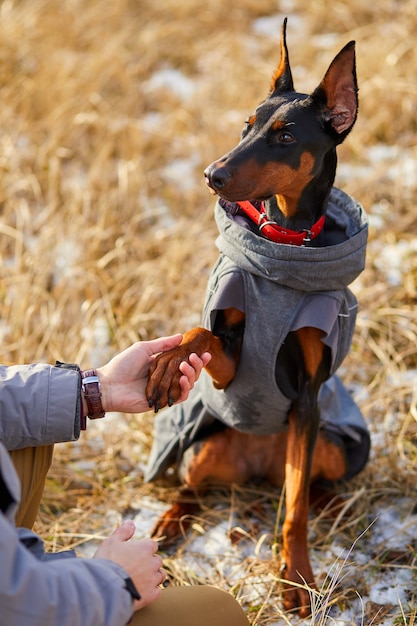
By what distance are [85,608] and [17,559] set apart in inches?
7.6

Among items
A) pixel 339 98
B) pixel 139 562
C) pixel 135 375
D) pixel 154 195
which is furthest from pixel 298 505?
pixel 154 195

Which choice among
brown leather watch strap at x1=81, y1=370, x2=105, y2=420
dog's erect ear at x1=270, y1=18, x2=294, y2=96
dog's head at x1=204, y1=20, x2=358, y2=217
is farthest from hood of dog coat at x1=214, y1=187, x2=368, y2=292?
brown leather watch strap at x1=81, y1=370, x2=105, y2=420

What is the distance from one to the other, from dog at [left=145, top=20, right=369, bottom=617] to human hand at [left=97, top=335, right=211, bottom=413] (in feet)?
0.14

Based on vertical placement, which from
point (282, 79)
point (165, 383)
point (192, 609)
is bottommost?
point (192, 609)

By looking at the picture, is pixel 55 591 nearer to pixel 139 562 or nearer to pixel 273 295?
pixel 139 562

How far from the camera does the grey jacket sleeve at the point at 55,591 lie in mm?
1564

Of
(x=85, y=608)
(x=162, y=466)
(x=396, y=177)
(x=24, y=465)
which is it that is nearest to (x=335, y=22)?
(x=396, y=177)

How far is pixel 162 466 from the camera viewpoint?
10.6 ft

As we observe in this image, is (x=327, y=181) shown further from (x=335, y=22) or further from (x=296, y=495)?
(x=335, y=22)

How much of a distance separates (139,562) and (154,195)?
3.64 metres

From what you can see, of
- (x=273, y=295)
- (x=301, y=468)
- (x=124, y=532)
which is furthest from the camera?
(x=301, y=468)

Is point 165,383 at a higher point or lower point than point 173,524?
higher

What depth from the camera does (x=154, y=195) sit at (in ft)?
17.3

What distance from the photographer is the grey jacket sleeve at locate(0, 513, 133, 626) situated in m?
1.56
